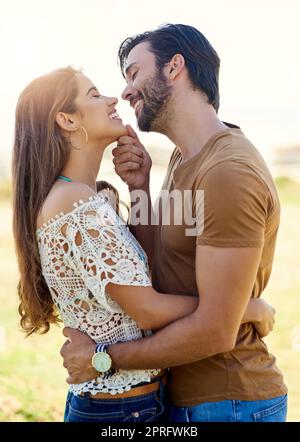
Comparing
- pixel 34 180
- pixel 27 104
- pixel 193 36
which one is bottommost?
pixel 34 180

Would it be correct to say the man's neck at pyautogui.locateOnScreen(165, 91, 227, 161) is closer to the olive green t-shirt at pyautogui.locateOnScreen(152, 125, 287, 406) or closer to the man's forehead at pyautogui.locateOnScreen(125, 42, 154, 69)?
the olive green t-shirt at pyautogui.locateOnScreen(152, 125, 287, 406)

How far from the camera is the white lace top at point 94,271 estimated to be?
89.8 inches

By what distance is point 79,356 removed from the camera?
7.75 ft

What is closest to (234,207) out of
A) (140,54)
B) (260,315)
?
(260,315)

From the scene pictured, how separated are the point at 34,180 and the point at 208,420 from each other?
1.15 m

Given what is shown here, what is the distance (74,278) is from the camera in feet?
7.71

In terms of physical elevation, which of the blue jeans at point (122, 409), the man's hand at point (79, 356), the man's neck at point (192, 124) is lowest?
the blue jeans at point (122, 409)

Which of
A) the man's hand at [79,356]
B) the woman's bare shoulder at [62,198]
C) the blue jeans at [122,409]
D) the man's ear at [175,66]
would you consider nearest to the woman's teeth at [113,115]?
the man's ear at [175,66]

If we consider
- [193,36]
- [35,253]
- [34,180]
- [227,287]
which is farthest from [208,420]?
[193,36]

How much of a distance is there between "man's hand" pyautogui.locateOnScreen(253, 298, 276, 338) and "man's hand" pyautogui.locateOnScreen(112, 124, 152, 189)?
0.87 m

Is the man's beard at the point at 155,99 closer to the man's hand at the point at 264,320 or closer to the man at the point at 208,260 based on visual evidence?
the man at the point at 208,260

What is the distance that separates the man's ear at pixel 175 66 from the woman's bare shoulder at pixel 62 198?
75cm

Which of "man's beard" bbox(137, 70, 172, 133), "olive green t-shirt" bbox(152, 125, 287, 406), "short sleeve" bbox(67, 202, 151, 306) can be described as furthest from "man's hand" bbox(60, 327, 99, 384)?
"man's beard" bbox(137, 70, 172, 133)

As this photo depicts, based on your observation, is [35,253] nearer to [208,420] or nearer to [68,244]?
[68,244]
